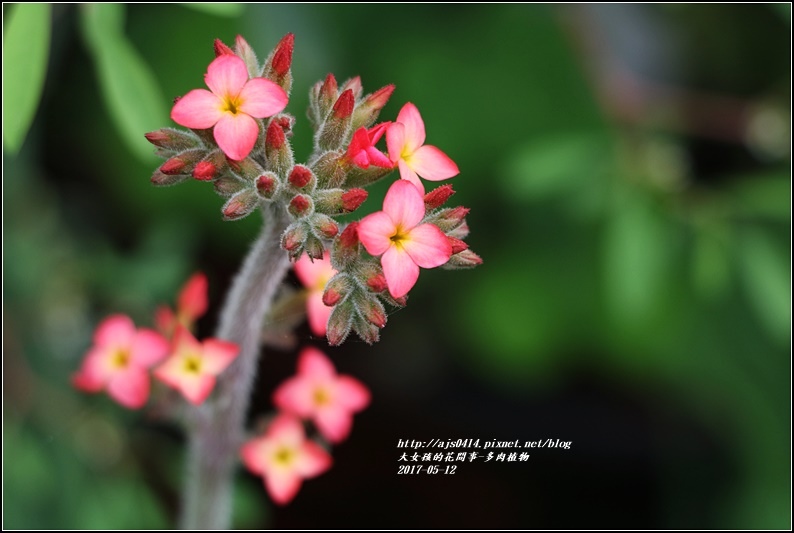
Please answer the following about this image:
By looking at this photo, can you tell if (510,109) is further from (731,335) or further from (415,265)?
(415,265)

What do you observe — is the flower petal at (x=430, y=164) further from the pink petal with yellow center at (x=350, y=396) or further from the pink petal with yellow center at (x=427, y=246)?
the pink petal with yellow center at (x=350, y=396)

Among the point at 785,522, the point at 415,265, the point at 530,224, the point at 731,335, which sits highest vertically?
the point at 530,224

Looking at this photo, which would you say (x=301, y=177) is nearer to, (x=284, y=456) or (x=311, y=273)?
(x=311, y=273)

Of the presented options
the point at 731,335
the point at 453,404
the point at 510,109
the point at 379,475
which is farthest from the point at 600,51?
the point at 379,475

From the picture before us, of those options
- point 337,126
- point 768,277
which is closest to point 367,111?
point 337,126

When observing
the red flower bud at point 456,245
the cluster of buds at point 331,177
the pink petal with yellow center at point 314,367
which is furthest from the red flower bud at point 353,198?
the pink petal with yellow center at point 314,367

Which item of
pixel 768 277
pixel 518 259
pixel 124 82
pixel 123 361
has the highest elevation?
pixel 518 259
